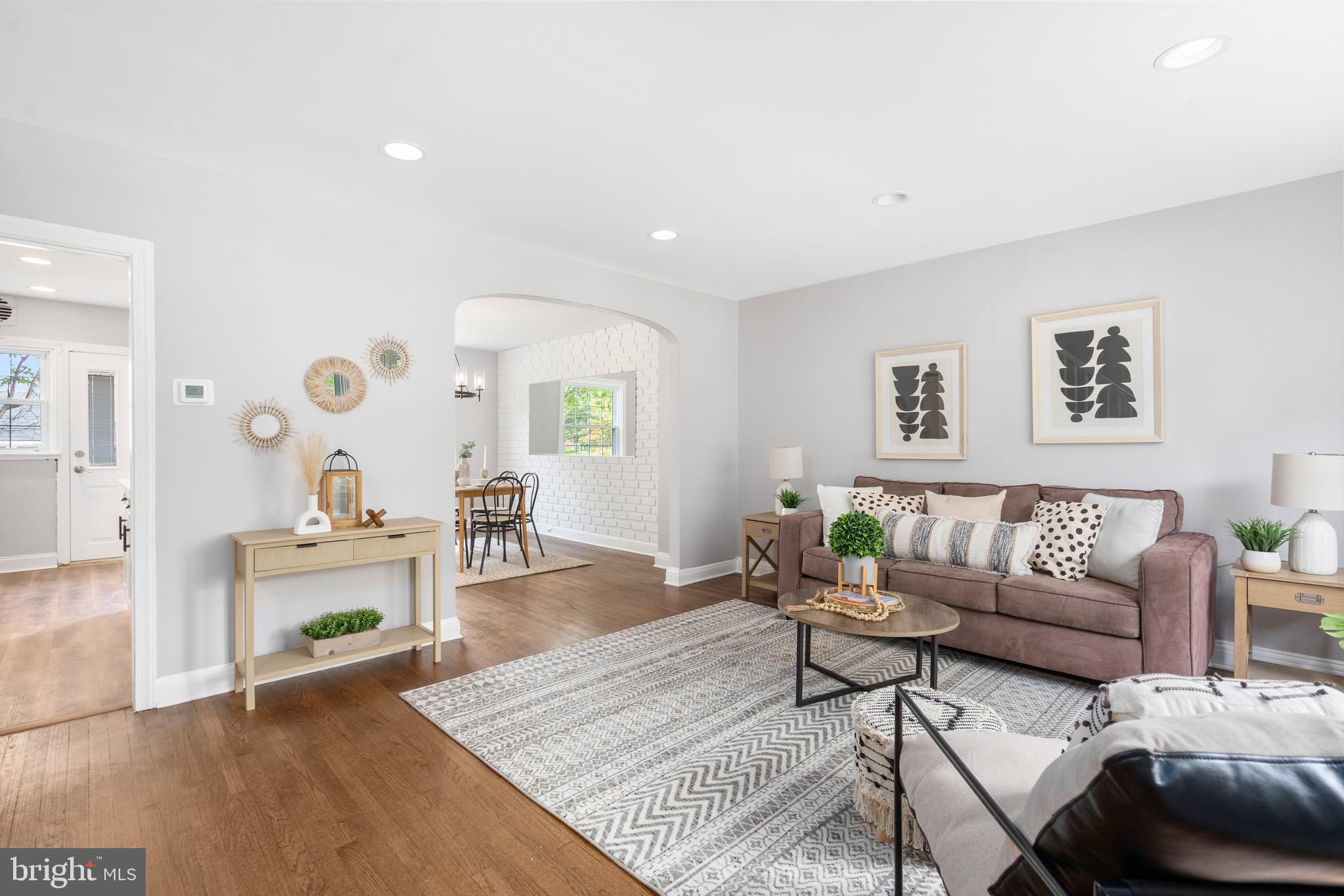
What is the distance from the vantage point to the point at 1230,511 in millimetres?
3332

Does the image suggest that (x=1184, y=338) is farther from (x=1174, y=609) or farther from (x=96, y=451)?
(x=96, y=451)

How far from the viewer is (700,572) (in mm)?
5488

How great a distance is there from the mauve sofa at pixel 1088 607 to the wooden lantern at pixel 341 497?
2.83 metres

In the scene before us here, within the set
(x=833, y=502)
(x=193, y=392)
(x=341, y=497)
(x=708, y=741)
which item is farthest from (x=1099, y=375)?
(x=193, y=392)

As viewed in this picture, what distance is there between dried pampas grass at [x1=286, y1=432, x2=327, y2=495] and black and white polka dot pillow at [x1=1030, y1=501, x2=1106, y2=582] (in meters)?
3.89

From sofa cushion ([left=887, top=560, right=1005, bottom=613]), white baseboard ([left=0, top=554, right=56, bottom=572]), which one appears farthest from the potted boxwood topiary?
white baseboard ([left=0, top=554, right=56, bottom=572])

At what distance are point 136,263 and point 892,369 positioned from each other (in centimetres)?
454

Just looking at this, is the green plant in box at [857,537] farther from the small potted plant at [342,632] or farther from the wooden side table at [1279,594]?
the small potted plant at [342,632]

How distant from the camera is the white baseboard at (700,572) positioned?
532 cm

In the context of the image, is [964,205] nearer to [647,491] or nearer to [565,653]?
[565,653]

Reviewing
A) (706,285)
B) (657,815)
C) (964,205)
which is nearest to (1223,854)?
(657,815)

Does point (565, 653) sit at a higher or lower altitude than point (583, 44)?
lower

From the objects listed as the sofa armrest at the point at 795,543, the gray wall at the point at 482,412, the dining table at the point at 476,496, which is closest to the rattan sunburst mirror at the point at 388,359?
the dining table at the point at 476,496

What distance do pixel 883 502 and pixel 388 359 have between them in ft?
10.8
